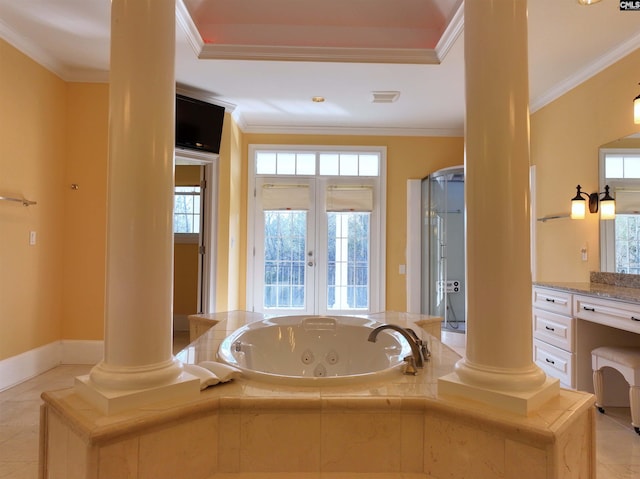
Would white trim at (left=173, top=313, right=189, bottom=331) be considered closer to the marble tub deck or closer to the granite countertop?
the marble tub deck

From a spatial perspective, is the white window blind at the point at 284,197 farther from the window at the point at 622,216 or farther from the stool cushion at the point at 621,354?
the stool cushion at the point at 621,354

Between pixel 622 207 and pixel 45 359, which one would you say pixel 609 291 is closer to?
pixel 622 207

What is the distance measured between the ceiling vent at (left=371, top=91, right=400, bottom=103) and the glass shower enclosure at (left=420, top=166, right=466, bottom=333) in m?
1.07

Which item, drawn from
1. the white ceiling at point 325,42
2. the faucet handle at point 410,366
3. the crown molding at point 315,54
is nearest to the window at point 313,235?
the white ceiling at point 325,42

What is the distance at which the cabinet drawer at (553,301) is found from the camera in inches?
106

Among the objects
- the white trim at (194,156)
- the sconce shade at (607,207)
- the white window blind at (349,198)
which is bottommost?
the sconce shade at (607,207)

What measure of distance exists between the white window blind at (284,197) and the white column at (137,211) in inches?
136

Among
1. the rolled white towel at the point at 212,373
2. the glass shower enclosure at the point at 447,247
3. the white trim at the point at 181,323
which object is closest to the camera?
the rolled white towel at the point at 212,373

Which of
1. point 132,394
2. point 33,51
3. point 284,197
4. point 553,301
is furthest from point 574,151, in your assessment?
point 33,51

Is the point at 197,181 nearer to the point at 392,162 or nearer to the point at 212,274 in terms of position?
the point at 212,274

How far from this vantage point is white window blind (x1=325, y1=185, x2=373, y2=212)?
15.7ft

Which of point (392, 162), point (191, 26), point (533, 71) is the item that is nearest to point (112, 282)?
point (191, 26)

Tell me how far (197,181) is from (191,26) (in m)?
2.61

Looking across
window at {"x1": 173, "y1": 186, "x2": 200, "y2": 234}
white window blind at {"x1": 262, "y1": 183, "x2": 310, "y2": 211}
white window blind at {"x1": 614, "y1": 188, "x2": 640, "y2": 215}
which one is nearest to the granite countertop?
white window blind at {"x1": 614, "y1": 188, "x2": 640, "y2": 215}
